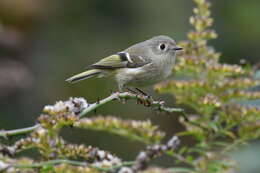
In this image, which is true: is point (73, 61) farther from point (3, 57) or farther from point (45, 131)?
point (45, 131)

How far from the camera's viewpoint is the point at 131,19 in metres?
7.82

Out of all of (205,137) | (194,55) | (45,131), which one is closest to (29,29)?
(194,55)

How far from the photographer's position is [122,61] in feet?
15.1

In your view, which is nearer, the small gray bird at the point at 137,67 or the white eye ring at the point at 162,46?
the small gray bird at the point at 137,67

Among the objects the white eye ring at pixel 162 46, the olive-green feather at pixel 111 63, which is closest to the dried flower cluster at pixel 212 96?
the olive-green feather at pixel 111 63

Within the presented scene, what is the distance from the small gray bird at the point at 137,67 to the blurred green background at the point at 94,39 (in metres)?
2.07

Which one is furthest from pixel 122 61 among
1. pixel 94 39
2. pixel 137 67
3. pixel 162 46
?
pixel 94 39

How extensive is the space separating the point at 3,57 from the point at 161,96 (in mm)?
2511

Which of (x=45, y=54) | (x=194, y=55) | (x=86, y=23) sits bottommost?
(x=194, y=55)

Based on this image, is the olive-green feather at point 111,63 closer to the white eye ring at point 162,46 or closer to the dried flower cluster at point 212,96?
the white eye ring at point 162,46

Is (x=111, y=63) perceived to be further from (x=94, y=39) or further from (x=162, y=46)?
(x=94, y=39)

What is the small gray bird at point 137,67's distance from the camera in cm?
451

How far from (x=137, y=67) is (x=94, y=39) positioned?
3.23m

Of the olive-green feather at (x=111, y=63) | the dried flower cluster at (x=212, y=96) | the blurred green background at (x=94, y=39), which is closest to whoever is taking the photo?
the dried flower cluster at (x=212, y=96)
